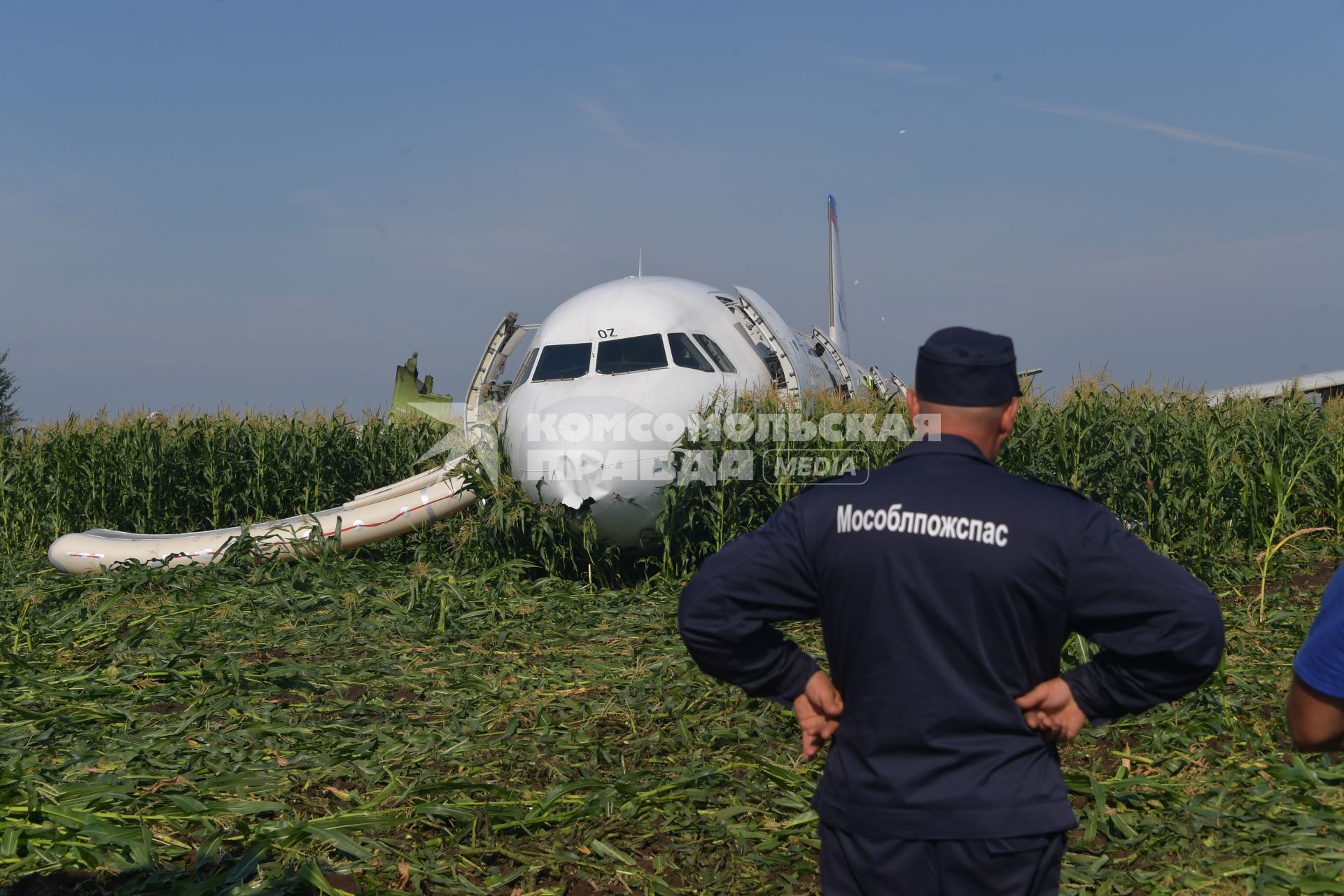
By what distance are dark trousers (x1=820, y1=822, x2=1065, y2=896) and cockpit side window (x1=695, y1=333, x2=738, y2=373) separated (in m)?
11.0

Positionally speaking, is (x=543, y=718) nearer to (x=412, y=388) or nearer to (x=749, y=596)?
(x=749, y=596)

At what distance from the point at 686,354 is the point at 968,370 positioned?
10.4 m

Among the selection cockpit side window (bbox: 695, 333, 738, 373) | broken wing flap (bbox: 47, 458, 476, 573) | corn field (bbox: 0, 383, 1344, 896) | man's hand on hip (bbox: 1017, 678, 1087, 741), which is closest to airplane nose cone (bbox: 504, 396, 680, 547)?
corn field (bbox: 0, 383, 1344, 896)

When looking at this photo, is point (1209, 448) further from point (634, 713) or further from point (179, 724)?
point (179, 724)

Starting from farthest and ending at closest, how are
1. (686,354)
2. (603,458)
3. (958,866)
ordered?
(686,354)
(603,458)
(958,866)

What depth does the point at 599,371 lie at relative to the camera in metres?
12.9

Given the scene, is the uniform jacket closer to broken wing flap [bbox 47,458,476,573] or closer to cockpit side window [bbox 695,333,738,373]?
cockpit side window [bbox 695,333,738,373]

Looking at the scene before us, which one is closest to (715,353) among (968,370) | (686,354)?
(686,354)

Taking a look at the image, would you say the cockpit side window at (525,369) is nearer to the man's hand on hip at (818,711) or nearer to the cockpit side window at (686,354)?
the cockpit side window at (686,354)

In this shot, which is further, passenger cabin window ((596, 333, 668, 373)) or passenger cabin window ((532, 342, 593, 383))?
passenger cabin window ((532, 342, 593, 383))

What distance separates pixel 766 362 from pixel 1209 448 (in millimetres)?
5784

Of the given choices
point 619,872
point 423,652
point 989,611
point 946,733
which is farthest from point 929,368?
point 423,652

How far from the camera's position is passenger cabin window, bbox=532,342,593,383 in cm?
1311

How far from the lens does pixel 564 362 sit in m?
13.3
